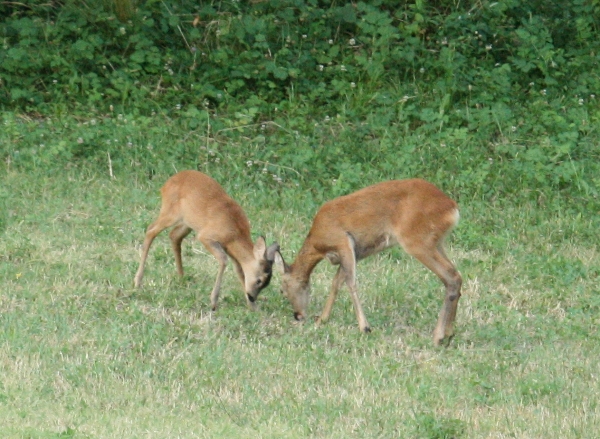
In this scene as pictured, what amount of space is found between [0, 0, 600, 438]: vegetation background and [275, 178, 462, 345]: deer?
0.23 metres

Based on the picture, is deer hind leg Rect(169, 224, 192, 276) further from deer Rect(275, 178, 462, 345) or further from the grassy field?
deer Rect(275, 178, 462, 345)

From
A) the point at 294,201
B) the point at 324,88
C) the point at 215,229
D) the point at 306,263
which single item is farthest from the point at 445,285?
the point at 324,88

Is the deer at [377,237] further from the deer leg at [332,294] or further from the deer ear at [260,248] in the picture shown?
the deer ear at [260,248]

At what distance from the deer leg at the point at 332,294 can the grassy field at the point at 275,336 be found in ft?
0.43

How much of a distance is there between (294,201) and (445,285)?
127 inches

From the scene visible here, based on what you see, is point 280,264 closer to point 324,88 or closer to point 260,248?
point 260,248

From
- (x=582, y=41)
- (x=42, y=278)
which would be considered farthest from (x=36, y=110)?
(x=582, y=41)

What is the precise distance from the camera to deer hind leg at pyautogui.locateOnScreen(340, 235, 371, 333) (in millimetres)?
8893

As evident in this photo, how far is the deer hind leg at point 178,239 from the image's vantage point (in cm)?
964

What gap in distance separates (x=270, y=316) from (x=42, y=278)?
183 cm

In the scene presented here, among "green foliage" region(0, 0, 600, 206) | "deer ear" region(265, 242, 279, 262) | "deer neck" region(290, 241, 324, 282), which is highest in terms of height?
"deer ear" region(265, 242, 279, 262)

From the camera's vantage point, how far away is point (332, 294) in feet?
30.0

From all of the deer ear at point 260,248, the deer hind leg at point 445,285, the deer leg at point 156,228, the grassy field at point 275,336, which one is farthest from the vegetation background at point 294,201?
the deer ear at point 260,248

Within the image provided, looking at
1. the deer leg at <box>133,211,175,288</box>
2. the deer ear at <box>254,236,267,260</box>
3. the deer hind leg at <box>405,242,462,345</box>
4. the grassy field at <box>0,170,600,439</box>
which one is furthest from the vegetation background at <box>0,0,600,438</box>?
the deer ear at <box>254,236,267,260</box>
